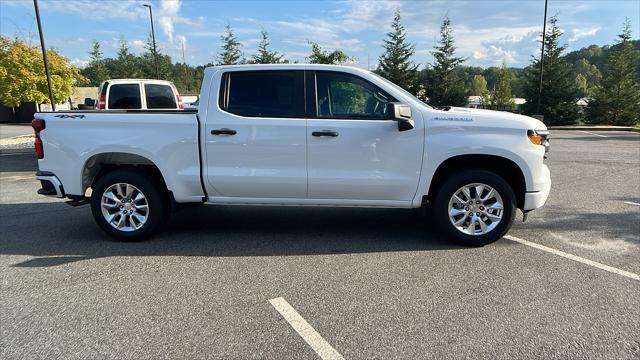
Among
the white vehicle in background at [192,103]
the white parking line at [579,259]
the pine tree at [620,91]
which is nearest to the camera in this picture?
the white parking line at [579,259]

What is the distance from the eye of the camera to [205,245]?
492 cm

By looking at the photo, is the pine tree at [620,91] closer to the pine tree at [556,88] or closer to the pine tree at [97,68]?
the pine tree at [556,88]

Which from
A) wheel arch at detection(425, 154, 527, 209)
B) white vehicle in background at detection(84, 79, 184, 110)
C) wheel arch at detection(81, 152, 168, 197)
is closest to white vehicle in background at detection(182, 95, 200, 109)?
white vehicle in background at detection(84, 79, 184, 110)

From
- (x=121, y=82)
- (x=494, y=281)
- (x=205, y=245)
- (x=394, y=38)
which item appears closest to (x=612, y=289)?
(x=494, y=281)

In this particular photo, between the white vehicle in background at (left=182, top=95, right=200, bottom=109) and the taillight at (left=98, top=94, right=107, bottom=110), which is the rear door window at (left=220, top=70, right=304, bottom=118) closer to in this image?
the white vehicle in background at (left=182, top=95, right=200, bottom=109)

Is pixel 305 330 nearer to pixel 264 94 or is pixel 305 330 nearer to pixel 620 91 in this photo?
pixel 264 94

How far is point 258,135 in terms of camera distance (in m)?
4.68

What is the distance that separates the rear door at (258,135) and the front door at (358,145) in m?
0.17

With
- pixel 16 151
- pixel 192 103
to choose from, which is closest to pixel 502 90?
pixel 192 103

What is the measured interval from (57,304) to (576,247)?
5.11m

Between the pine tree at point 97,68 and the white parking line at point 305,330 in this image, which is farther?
the pine tree at point 97,68

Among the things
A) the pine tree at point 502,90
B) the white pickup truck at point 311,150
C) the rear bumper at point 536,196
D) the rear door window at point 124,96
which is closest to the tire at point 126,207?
the white pickup truck at point 311,150

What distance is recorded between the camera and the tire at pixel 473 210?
4656 mm

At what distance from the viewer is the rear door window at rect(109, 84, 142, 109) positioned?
11258mm
